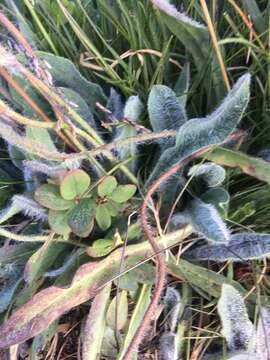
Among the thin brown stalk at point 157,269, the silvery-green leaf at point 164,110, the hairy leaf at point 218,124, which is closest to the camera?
the thin brown stalk at point 157,269

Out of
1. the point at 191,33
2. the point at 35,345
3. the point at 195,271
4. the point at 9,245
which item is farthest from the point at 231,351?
the point at 191,33

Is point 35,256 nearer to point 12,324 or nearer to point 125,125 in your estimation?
point 12,324

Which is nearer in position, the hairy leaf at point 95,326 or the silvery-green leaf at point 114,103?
the hairy leaf at point 95,326

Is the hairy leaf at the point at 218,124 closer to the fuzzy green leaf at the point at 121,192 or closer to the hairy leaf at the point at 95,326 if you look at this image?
the fuzzy green leaf at the point at 121,192

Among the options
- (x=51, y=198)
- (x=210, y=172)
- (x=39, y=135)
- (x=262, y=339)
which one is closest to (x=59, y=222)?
(x=51, y=198)

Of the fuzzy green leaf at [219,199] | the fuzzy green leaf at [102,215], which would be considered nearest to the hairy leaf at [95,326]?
the fuzzy green leaf at [102,215]

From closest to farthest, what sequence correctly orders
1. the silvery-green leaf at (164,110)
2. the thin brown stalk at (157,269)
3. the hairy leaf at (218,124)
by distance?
the thin brown stalk at (157,269) → the hairy leaf at (218,124) → the silvery-green leaf at (164,110)

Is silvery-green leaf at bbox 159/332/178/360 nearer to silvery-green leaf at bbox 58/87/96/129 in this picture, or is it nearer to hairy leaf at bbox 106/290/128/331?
hairy leaf at bbox 106/290/128/331

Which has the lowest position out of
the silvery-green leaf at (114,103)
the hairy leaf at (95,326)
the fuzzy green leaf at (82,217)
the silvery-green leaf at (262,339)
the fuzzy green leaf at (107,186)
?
the silvery-green leaf at (262,339)
